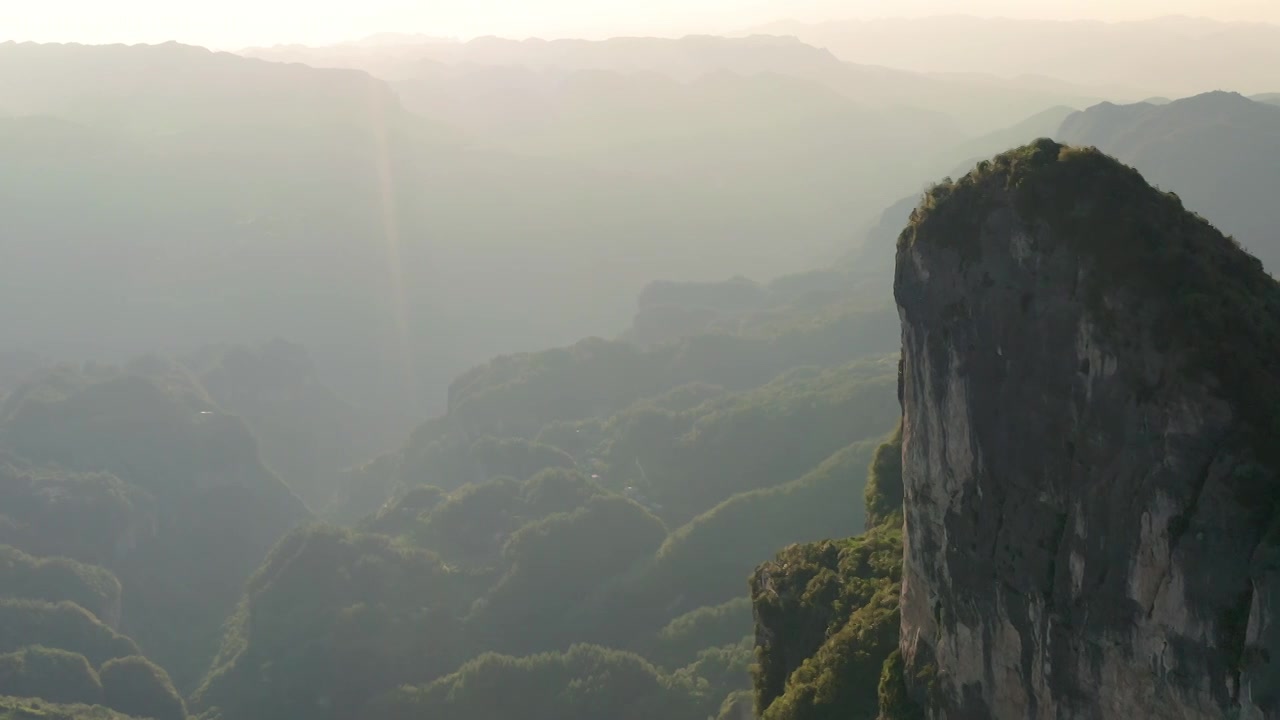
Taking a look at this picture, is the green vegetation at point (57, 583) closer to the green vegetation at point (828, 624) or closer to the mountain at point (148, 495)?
the mountain at point (148, 495)

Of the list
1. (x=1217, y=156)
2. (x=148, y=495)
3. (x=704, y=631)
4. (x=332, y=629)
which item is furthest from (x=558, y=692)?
(x=1217, y=156)

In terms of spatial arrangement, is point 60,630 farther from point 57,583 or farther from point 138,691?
point 57,583

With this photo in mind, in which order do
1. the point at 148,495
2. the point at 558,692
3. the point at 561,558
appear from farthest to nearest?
the point at 148,495, the point at 561,558, the point at 558,692

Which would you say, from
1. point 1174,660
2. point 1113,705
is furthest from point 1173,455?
point 1113,705

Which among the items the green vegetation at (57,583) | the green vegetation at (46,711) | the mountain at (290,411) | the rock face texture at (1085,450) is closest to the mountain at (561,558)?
the green vegetation at (57,583)

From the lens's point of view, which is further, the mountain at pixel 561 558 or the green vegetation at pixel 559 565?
the green vegetation at pixel 559 565

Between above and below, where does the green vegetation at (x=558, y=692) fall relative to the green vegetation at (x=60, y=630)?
above
